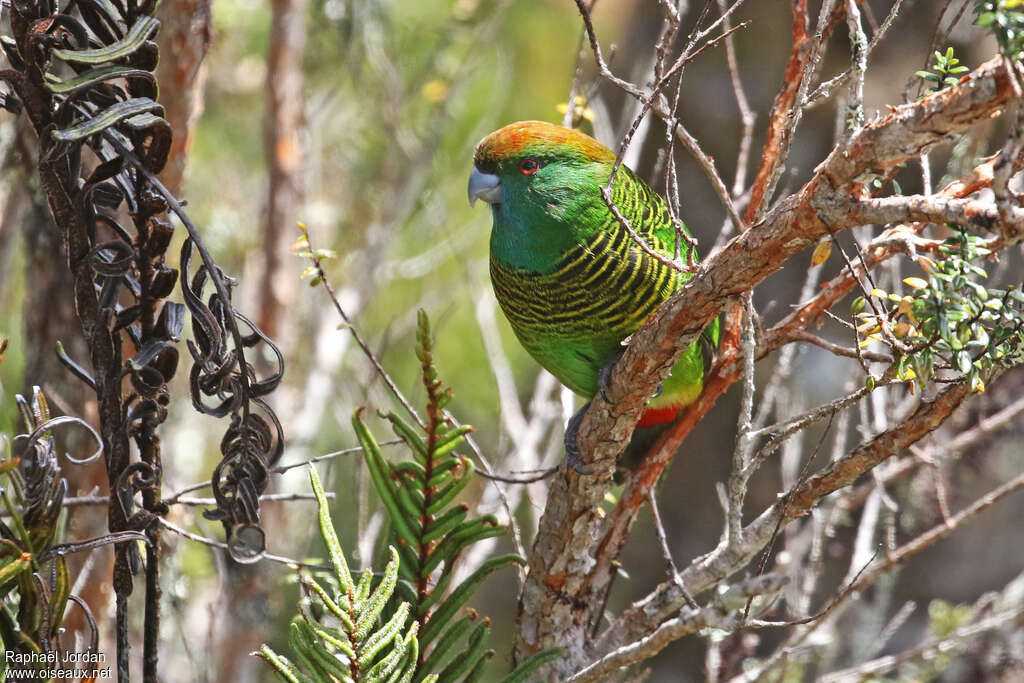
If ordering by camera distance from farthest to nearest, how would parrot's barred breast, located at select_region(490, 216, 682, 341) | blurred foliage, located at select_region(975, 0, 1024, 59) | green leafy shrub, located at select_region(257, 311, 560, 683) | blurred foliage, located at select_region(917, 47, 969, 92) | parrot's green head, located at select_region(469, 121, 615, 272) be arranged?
parrot's green head, located at select_region(469, 121, 615, 272) → parrot's barred breast, located at select_region(490, 216, 682, 341) → green leafy shrub, located at select_region(257, 311, 560, 683) → blurred foliage, located at select_region(917, 47, 969, 92) → blurred foliage, located at select_region(975, 0, 1024, 59)

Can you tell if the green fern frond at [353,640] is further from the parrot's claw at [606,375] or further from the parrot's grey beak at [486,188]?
the parrot's grey beak at [486,188]

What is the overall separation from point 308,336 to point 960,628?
364 cm

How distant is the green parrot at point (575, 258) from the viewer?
234cm

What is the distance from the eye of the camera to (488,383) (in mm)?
5652

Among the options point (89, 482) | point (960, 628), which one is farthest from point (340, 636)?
point (960, 628)

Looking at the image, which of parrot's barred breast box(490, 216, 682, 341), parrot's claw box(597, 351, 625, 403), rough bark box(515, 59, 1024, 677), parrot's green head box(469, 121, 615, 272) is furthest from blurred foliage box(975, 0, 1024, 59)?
parrot's green head box(469, 121, 615, 272)

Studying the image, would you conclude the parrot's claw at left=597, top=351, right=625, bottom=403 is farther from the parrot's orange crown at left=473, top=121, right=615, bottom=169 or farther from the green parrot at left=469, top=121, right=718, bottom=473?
the parrot's orange crown at left=473, top=121, right=615, bottom=169

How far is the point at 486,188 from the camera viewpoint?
256 cm

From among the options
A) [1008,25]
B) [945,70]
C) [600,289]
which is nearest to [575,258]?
[600,289]

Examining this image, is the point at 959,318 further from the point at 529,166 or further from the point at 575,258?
the point at 529,166

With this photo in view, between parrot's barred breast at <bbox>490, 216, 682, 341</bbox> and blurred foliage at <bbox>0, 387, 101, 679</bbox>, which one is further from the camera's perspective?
parrot's barred breast at <bbox>490, 216, 682, 341</bbox>

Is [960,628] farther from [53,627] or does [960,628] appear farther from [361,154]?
[361,154]

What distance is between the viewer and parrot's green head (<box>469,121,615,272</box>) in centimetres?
244

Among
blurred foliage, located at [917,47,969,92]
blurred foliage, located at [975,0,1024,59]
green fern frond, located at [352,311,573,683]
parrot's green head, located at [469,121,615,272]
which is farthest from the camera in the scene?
parrot's green head, located at [469,121,615,272]
